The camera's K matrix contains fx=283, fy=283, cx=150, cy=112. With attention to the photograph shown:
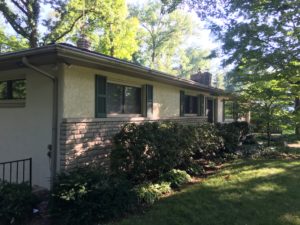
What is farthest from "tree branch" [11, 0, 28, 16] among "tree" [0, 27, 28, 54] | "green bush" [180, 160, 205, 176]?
"green bush" [180, 160, 205, 176]

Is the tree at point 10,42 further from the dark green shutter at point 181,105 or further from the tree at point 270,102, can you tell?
the tree at point 270,102

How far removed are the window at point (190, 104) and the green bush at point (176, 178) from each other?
18.9 feet

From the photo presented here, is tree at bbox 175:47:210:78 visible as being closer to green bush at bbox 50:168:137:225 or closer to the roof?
the roof

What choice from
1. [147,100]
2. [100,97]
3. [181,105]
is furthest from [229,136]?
[100,97]

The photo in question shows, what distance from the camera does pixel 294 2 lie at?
8227mm

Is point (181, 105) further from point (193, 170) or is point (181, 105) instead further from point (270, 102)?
point (193, 170)

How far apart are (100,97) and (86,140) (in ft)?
3.58

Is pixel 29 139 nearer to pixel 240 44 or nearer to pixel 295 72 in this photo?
pixel 240 44

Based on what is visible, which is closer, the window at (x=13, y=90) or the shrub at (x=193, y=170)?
the window at (x=13, y=90)

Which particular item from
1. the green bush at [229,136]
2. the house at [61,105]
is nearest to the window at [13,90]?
the house at [61,105]

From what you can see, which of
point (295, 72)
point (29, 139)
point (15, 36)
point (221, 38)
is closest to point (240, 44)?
point (221, 38)

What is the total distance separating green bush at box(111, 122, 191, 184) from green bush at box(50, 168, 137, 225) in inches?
41.5

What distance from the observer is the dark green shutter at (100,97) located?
6.55m

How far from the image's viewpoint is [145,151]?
20.3 ft
